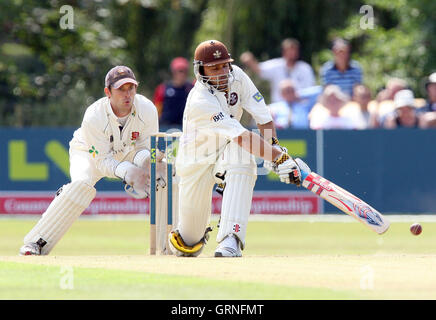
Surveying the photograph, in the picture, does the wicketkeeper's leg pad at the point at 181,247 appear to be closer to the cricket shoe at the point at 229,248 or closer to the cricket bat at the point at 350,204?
the cricket shoe at the point at 229,248

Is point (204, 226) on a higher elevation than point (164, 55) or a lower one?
lower

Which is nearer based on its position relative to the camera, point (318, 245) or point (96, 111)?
point (96, 111)

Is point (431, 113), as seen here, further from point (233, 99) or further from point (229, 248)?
point (229, 248)

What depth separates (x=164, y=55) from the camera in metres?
24.0

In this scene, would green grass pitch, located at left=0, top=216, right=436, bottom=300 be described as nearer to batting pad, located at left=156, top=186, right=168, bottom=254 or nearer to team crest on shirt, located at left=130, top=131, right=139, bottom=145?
batting pad, located at left=156, top=186, right=168, bottom=254

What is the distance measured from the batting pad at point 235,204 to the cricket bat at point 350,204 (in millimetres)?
480

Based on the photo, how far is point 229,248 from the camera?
28.5 ft

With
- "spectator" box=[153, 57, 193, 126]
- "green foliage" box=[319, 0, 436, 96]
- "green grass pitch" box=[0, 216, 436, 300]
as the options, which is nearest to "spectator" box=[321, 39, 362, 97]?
"spectator" box=[153, 57, 193, 126]

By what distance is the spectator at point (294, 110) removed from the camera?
1516 centimetres

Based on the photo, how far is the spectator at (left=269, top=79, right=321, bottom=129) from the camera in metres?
15.2

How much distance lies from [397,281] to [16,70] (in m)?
14.1

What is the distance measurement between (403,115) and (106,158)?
6.23m
